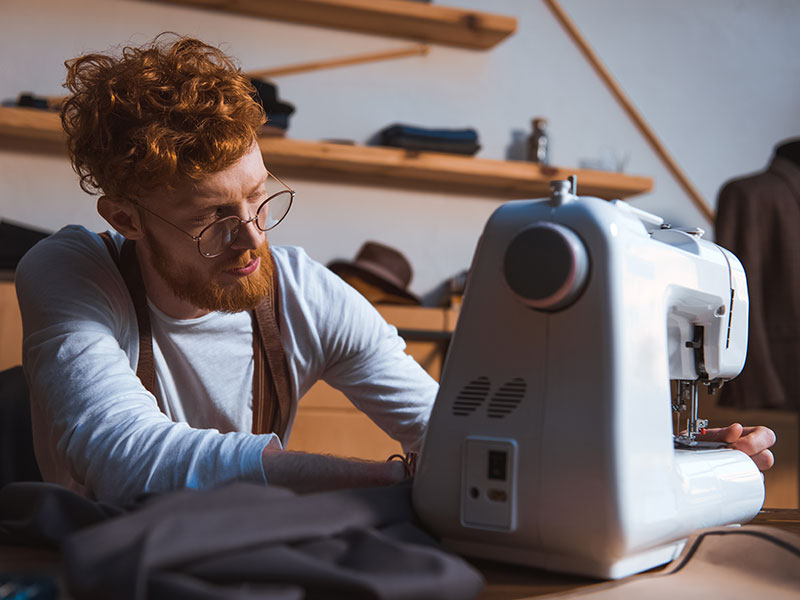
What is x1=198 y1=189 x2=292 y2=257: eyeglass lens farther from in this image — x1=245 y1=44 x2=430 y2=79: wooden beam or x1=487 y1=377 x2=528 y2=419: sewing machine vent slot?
x1=245 y1=44 x2=430 y2=79: wooden beam

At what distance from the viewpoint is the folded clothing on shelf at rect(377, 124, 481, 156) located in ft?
10.2

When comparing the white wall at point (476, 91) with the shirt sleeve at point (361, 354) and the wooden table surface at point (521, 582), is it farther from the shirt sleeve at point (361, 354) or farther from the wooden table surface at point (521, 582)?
the wooden table surface at point (521, 582)

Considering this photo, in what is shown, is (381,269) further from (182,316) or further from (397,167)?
(182,316)

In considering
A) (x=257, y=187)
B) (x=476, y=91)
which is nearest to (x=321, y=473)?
(x=257, y=187)

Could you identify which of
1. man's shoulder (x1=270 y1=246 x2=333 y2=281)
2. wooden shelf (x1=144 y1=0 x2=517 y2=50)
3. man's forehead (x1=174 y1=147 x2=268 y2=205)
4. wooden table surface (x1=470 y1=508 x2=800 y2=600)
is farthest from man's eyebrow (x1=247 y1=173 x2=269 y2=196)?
wooden shelf (x1=144 y1=0 x2=517 y2=50)

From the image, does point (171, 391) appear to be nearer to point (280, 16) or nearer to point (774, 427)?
point (280, 16)

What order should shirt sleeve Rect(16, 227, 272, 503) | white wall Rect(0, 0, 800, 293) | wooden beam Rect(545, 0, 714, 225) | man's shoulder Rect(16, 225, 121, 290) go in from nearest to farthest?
Result: shirt sleeve Rect(16, 227, 272, 503) < man's shoulder Rect(16, 225, 121, 290) < white wall Rect(0, 0, 800, 293) < wooden beam Rect(545, 0, 714, 225)

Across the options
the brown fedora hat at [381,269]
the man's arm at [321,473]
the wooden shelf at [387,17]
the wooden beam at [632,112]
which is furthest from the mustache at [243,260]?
the wooden beam at [632,112]

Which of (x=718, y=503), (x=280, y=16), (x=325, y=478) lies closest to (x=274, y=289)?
(x=325, y=478)

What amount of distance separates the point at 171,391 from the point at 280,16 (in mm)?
2191

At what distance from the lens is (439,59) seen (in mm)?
3391

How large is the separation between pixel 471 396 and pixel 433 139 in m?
2.41

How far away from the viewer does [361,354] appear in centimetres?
152

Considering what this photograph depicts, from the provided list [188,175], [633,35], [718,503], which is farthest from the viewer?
[633,35]
